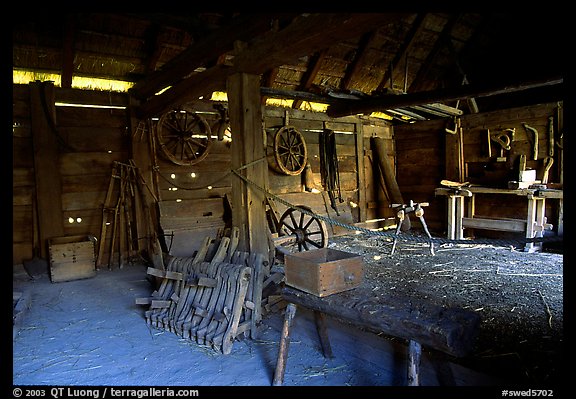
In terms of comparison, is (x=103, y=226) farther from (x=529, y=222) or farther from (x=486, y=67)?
(x=486, y=67)

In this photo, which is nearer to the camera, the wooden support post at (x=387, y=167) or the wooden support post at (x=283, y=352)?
the wooden support post at (x=283, y=352)

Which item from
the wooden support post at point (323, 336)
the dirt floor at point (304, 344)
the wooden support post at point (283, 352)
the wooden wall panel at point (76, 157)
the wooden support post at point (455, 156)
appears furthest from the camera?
the wooden support post at point (455, 156)

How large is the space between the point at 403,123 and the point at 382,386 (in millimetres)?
8593

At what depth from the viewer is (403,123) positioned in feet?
34.8

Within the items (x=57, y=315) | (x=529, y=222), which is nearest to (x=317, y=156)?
(x=529, y=222)

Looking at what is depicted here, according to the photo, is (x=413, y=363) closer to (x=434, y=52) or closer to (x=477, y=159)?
(x=477, y=159)

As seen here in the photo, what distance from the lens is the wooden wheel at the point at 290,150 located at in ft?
27.1

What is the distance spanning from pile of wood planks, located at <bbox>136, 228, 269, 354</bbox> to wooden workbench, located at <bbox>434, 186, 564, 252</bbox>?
485cm

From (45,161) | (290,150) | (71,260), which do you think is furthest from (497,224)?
(45,161)

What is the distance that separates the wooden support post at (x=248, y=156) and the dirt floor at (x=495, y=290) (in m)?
1.60

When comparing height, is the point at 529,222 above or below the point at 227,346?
above

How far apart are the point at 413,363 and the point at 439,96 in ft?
16.8

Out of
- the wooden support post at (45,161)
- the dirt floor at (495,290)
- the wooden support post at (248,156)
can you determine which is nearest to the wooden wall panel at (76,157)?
the wooden support post at (45,161)

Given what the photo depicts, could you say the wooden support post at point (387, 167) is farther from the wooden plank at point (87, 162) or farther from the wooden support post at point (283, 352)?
the wooden support post at point (283, 352)
